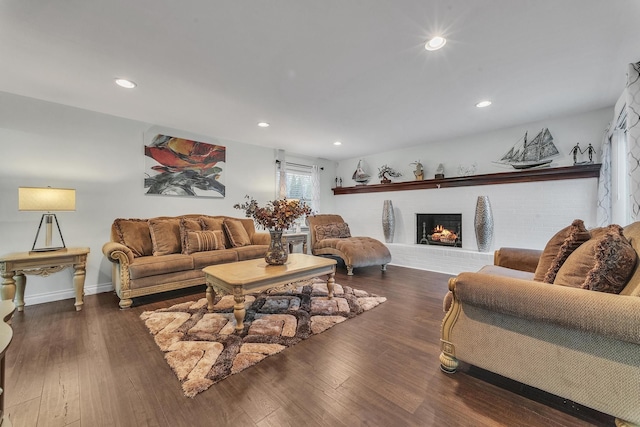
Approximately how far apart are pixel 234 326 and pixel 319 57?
7.94ft

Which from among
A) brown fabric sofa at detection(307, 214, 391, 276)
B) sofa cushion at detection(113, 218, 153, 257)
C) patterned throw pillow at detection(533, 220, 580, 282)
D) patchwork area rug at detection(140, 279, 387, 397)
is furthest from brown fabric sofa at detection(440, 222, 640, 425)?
sofa cushion at detection(113, 218, 153, 257)

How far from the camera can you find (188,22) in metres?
1.70

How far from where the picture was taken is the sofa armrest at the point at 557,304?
107 cm

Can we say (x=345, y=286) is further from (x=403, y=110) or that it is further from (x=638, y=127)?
(x=638, y=127)

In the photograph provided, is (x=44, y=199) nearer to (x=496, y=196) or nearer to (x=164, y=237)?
(x=164, y=237)

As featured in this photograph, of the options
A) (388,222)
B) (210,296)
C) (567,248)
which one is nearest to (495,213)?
(388,222)

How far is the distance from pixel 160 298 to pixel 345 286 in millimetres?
2293

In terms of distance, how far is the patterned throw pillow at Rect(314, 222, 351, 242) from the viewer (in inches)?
189

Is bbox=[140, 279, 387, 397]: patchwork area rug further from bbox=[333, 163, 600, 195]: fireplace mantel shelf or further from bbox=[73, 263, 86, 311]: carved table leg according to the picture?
bbox=[333, 163, 600, 195]: fireplace mantel shelf

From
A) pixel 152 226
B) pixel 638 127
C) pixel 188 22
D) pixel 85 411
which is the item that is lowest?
pixel 85 411

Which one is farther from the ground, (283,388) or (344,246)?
(344,246)

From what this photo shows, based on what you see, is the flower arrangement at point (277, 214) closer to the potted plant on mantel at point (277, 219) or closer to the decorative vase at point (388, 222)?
the potted plant on mantel at point (277, 219)

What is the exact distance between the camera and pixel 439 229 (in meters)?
4.77

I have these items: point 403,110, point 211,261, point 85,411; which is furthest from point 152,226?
point 403,110
